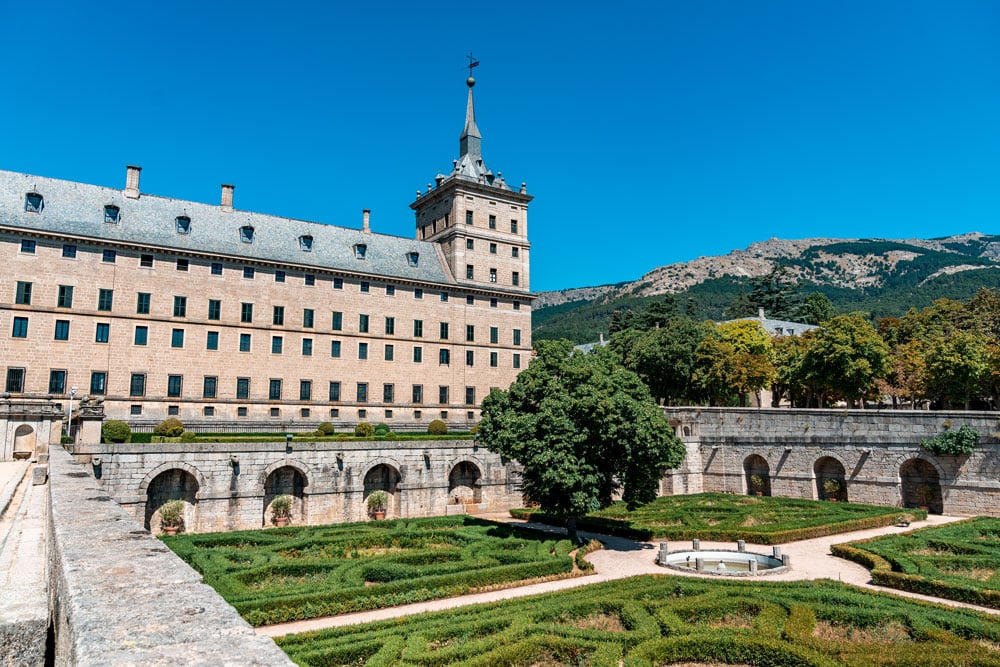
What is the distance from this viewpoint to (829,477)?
47.1m

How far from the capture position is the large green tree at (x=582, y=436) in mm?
29250

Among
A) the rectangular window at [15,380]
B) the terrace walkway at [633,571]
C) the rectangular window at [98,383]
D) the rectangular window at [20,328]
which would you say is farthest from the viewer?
the rectangular window at [98,383]

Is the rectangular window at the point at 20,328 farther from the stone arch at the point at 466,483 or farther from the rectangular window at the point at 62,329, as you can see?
the stone arch at the point at 466,483

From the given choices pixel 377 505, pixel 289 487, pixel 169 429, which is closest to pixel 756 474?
pixel 377 505

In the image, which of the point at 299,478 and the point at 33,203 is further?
the point at 33,203

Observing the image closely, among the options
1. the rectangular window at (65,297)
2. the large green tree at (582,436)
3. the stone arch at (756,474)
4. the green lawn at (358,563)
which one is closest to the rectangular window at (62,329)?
the rectangular window at (65,297)

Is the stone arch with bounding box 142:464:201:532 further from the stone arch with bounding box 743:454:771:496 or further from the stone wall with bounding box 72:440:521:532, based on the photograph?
the stone arch with bounding box 743:454:771:496

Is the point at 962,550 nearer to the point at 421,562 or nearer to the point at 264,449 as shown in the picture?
the point at 421,562

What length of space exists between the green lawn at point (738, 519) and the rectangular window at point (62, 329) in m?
32.4

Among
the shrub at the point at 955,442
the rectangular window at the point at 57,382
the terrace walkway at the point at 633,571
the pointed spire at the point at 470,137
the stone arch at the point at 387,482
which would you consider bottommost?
the terrace walkway at the point at 633,571

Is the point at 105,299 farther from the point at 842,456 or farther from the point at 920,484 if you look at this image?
the point at 920,484

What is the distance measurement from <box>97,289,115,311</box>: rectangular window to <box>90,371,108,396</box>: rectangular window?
454cm

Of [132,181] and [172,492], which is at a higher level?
[132,181]

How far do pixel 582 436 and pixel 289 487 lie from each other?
17637 millimetres
